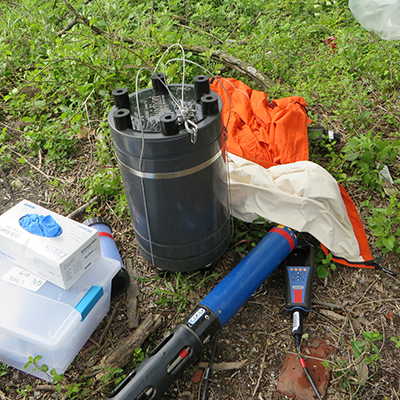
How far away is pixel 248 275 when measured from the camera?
5.78 feet

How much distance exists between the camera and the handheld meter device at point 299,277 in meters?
1.79

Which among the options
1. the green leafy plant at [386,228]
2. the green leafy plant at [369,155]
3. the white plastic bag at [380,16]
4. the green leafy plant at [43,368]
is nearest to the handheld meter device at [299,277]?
the green leafy plant at [386,228]

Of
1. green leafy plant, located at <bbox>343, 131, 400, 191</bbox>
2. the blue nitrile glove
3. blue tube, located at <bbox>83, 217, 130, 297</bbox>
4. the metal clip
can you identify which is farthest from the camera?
green leafy plant, located at <bbox>343, 131, 400, 191</bbox>

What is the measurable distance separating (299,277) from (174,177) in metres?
0.85

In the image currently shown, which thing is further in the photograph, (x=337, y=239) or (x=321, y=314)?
(x=337, y=239)

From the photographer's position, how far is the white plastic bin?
152 centimetres

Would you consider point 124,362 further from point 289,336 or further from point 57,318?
point 289,336

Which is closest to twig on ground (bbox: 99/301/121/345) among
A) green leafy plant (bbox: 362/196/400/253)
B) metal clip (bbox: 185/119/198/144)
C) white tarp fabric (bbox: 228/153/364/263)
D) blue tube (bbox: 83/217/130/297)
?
blue tube (bbox: 83/217/130/297)

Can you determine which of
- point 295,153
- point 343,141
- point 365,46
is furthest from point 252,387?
point 365,46

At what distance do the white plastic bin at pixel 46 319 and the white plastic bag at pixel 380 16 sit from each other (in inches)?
138

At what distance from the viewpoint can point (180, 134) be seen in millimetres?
1478

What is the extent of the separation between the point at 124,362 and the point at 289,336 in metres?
0.78

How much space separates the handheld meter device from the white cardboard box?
97 cm

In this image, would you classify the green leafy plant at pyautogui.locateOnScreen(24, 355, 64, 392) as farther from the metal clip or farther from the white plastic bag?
the white plastic bag
